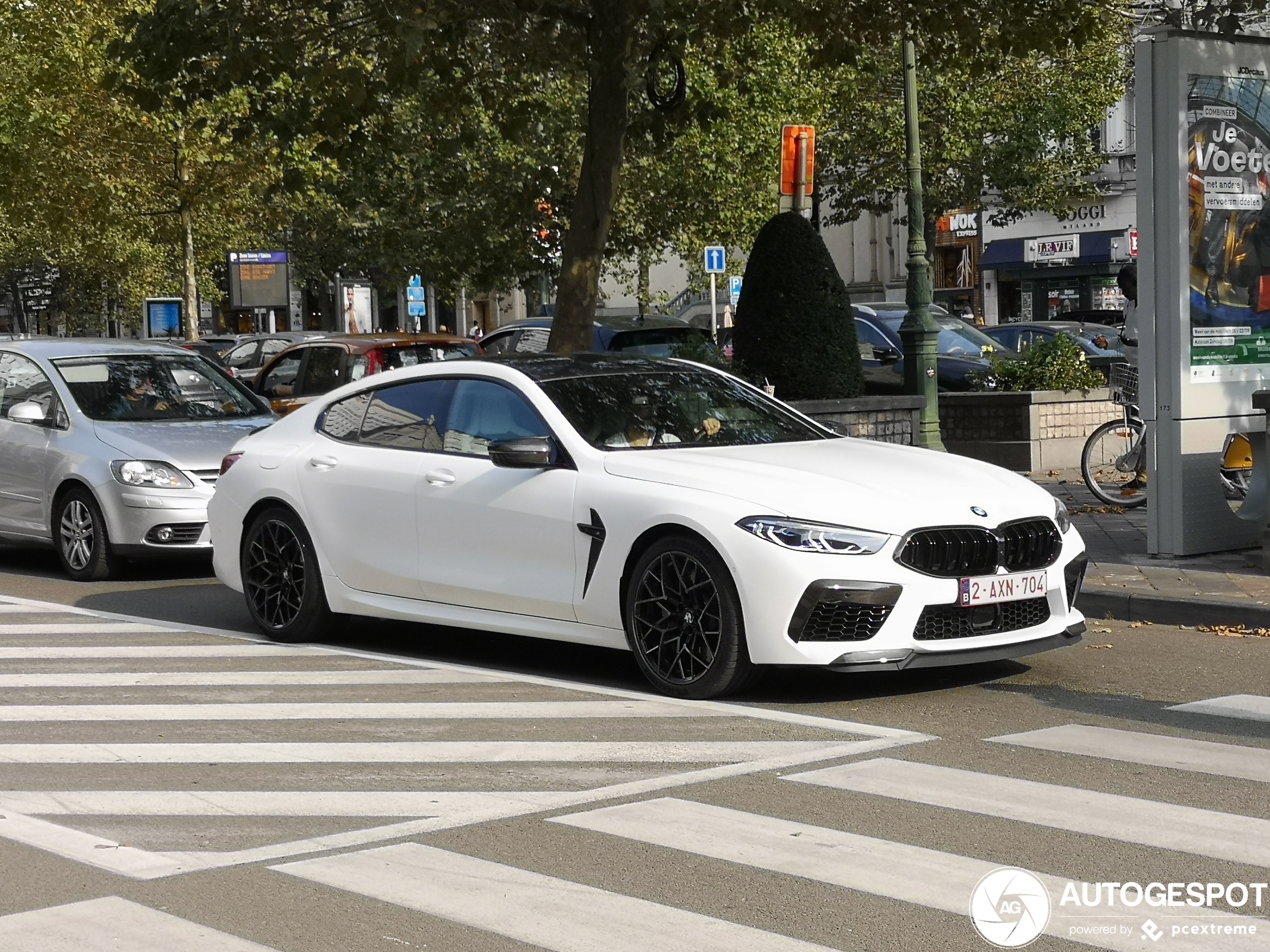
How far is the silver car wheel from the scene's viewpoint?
12.8m

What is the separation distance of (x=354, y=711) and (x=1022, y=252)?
46.9 metres

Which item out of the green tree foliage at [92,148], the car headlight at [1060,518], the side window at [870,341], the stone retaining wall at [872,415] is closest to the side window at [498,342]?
the side window at [870,341]

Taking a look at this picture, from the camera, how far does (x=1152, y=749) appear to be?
263 inches

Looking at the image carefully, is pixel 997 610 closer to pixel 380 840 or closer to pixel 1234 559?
pixel 380 840

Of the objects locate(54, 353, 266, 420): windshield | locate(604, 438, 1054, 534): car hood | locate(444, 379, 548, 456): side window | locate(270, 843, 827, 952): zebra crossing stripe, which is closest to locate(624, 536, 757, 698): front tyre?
locate(604, 438, 1054, 534): car hood

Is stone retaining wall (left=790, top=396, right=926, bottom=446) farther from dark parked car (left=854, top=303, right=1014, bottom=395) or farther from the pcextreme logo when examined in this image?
the pcextreme logo

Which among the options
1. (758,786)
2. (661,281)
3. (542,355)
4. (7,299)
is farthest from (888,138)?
(7,299)

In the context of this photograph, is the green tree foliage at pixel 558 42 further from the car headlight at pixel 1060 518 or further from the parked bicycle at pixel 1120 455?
the car headlight at pixel 1060 518

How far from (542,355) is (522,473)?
3.21 feet

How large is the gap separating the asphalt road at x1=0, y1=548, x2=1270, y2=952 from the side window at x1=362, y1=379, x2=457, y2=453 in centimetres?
107

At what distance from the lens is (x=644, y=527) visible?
779 cm

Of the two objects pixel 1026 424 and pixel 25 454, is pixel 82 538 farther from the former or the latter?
pixel 1026 424

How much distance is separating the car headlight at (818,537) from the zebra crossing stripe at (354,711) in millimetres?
736

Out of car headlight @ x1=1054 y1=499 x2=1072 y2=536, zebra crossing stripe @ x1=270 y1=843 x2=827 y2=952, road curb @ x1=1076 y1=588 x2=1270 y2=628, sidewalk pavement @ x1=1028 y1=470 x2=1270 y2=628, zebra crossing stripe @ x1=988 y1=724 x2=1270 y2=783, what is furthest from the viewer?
sidewalk pavement @ x1=1028 y1=470 x2=1270 y2=628
